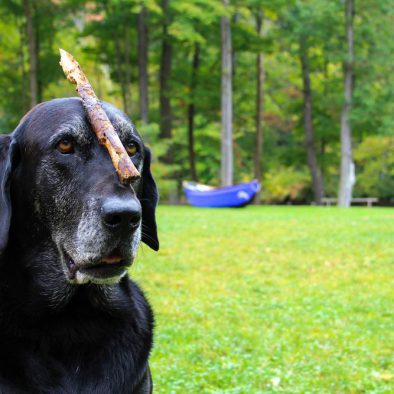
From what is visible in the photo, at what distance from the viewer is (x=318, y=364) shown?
5.29 m

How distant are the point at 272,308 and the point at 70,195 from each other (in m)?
4.85

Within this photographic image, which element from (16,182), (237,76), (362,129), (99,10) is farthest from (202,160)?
(16,182)

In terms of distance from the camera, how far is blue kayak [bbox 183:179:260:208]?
20.3 meters

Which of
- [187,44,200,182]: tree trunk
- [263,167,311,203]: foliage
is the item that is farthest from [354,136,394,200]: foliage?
[187,44,200,182]: tree trunk

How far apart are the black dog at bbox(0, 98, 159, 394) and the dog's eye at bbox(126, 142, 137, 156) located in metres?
0.01

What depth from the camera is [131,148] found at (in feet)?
10.9

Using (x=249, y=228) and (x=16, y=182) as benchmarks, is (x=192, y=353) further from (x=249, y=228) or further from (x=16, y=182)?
→ (x=249, y=228)

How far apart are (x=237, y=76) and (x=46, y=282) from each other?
29.0 meters

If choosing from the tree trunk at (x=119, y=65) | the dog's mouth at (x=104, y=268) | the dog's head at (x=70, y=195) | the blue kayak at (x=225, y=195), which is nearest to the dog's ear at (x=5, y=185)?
the dog's head at (x=70, y=195)

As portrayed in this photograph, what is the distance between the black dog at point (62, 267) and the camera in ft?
9.30

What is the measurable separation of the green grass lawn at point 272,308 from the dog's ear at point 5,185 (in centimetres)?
117

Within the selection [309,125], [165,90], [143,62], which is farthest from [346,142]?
[143,62]

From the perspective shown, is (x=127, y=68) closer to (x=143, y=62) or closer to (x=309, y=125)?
(x=143, y=62)

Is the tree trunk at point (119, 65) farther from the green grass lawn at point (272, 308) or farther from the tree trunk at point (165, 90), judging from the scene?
the green grass lawn at point (272, 308)
